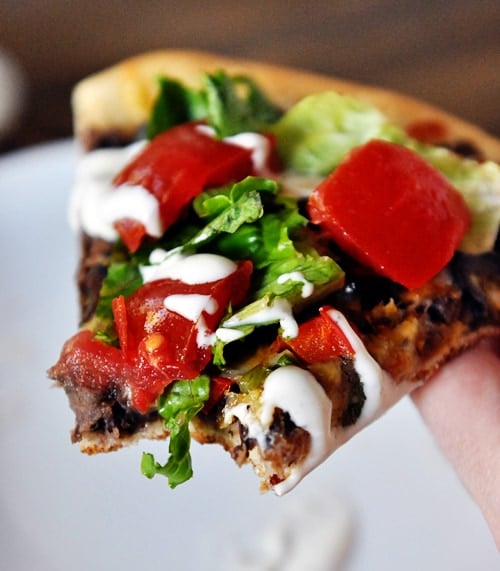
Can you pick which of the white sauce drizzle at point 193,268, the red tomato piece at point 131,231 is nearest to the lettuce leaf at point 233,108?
the red tomato piece at point 131,231

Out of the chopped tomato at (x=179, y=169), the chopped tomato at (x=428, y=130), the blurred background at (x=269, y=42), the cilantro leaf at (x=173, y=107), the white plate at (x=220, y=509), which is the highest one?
the chopped tomato at (x=179, y=169)

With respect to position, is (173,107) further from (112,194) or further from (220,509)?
(220,509)

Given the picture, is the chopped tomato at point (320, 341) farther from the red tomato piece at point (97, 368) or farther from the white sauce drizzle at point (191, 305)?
the red tomato piece at point (97, 368)

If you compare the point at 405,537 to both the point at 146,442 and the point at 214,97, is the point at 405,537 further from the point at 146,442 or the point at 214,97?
the point at 214,97

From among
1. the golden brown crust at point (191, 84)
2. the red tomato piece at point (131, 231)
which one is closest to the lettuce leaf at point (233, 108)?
the golden brown crust at point (191, 84)

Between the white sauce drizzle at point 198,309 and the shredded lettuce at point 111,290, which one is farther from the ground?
the white sauce drizzle at point 198,309

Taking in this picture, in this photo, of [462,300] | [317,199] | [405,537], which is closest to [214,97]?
[317,199]

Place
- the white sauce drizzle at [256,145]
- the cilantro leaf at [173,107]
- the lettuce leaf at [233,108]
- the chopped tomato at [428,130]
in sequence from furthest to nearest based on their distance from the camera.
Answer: the chopped tomato at [428,130]
the cilantro leaf at [173,107]
the lettuce leaf at [233,108]
the white sauce drizzle at [256,145]

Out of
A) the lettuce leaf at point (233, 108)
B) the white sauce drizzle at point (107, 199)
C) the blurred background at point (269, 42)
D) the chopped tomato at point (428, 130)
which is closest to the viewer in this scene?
the white sauce drizzle at point (107, 199)

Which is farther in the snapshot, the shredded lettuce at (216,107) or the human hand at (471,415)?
the shredded lettuce at (216,107)

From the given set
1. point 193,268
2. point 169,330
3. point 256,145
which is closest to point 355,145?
point 256,145
